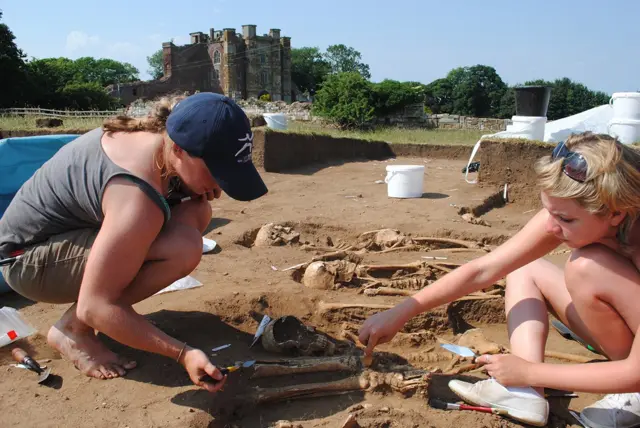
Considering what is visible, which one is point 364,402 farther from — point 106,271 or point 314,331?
point 106,271

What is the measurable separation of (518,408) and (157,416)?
1.36m

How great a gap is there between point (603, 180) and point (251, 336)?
1.87m

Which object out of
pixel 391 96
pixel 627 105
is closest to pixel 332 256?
pixel 627 105

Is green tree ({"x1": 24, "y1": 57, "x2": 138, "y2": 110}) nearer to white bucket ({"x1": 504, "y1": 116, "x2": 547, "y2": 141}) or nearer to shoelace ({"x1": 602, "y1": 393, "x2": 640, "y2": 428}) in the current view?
white bucket ({"x1": 504, "y1": 116, "x2": 547, "y2": 141})

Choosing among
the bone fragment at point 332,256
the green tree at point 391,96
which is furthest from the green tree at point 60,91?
the bone fragment at point 332,256

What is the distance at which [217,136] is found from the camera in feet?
6.61

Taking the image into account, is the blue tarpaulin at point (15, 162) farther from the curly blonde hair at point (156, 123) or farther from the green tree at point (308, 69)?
the green tree at point (308, 69)

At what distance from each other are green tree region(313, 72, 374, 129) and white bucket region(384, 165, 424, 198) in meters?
17.5

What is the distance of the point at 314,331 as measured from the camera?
9.82ft

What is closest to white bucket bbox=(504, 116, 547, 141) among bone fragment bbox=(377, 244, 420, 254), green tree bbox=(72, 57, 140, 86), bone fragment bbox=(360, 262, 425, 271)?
bone fragment bbox=(377, 244, 420, 254)

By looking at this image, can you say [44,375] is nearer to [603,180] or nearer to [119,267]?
[119,267]

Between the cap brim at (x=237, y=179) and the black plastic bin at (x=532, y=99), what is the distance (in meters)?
8.95

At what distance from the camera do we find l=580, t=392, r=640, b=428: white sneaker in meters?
2.06

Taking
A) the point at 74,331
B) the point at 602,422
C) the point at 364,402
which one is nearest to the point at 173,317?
the point at 74,331
